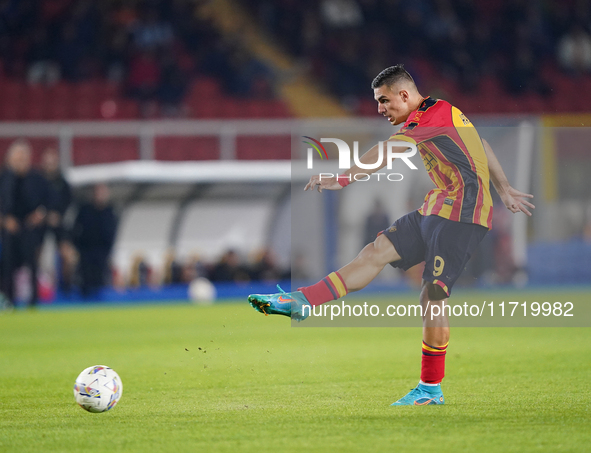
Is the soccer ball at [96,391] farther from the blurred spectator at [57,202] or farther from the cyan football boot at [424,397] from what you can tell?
the blurred spectator at [57,202]

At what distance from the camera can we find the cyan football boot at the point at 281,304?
4.65 m

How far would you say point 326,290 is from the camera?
15.9ft

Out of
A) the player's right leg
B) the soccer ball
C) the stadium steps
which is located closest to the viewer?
the soccer ball

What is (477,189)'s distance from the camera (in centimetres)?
491

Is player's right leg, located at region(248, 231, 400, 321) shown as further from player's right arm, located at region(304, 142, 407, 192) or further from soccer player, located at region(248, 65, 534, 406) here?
player's right arm, located at region(304, 142, 407, 192)

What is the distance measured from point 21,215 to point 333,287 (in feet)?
27.2

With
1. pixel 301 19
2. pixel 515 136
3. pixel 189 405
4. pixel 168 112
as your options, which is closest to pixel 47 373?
pixel 189 405

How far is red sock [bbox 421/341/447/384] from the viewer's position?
4797 mm

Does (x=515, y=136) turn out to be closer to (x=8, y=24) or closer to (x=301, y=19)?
(x=301, y=19)

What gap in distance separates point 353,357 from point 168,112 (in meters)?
11.4

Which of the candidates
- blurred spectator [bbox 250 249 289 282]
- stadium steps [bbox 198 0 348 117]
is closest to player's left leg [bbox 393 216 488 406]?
blurred spectator [bbox 250 249 289 282]

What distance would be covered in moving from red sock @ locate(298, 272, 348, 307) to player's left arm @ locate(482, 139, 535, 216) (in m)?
1.08

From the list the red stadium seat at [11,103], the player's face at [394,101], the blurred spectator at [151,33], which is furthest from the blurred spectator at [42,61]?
the player's face at [394,101]

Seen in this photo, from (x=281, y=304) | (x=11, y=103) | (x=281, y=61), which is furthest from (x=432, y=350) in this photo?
(x=281, y=61)
